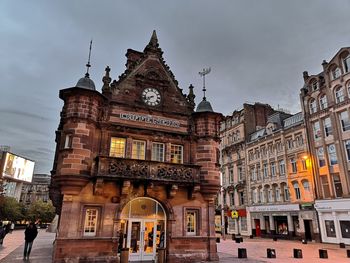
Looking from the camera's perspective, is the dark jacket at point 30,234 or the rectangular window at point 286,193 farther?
the rectangular window at point 286,193

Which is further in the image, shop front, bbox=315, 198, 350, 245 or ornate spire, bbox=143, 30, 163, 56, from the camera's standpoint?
shop front, bbox=315, 198, 350, 245

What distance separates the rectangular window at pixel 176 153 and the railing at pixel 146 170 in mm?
1328

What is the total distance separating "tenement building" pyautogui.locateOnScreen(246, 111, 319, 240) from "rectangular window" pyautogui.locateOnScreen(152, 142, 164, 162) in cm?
2366

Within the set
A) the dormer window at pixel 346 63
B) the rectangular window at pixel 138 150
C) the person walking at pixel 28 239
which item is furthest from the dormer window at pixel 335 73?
the person walking at pixel 28 239

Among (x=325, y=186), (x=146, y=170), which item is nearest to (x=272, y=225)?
(x=325, y=186)

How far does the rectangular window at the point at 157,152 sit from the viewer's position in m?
18.7

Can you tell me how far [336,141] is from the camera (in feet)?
102

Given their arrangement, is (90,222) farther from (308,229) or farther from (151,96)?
(308,229)

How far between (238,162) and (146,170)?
33255 millimetres

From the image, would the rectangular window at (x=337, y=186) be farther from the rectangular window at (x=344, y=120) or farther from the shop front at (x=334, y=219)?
the rectangular window at (x=344, y=120)

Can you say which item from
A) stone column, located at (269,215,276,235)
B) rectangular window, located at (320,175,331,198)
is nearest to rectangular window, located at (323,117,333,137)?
rectangular window, located at (320,175,331,198)

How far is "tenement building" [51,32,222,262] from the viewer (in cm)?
1554

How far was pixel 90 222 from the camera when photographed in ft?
51.9

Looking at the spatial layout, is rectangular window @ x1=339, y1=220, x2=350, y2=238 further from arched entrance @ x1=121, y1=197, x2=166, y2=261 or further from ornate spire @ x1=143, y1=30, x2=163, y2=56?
ornate spire @ x1=143, y1=30, x2=163, y2=56
